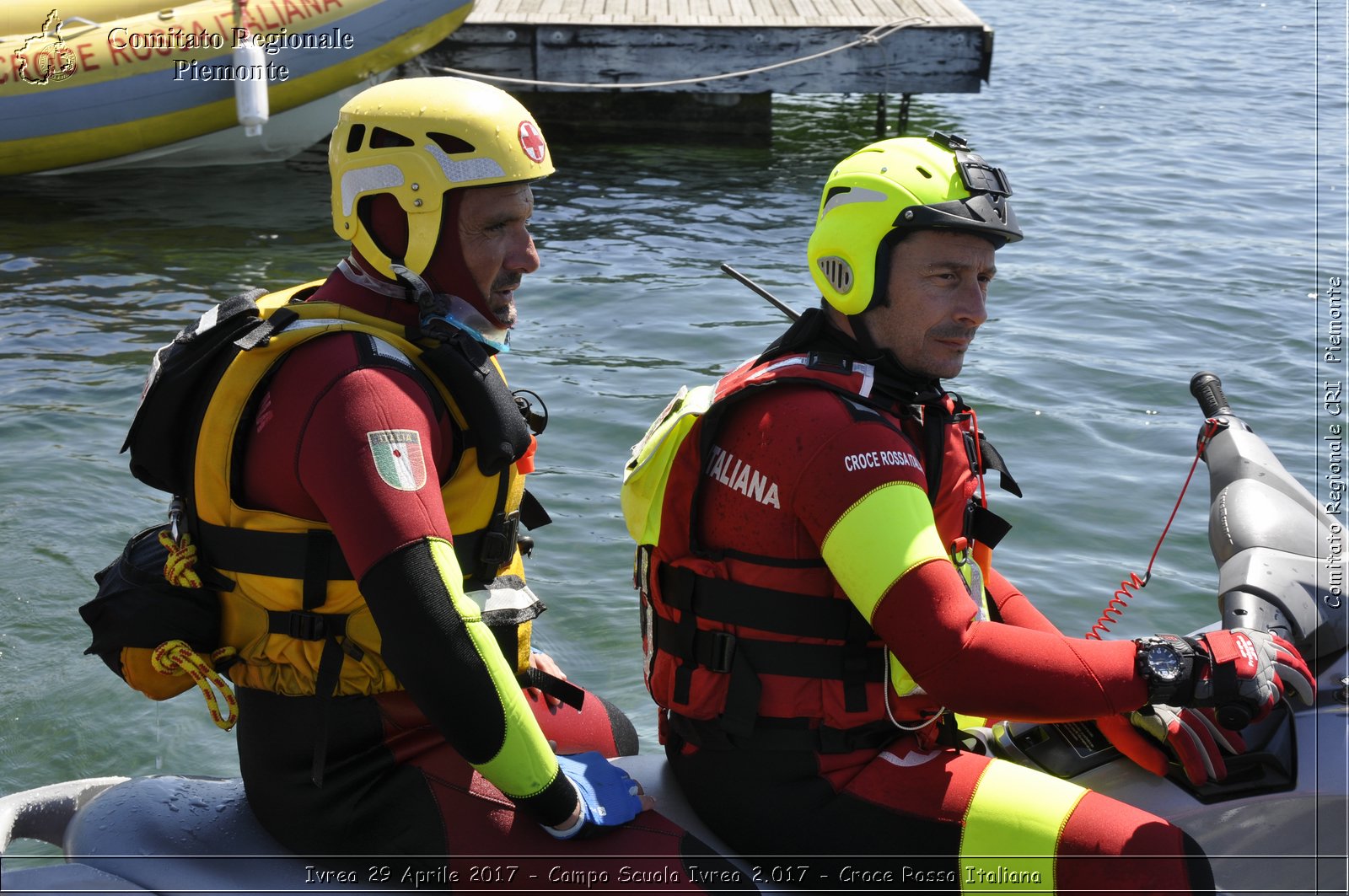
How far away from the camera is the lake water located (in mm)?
5445

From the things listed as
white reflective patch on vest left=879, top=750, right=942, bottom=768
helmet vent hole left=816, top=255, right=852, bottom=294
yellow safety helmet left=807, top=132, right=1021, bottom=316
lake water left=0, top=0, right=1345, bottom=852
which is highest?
yellow safety helmet left=807, top=132, right=1021, bottom=316

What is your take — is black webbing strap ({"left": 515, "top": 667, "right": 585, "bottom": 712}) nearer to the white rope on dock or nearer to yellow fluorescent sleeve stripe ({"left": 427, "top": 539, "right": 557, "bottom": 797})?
yellow fluorescent sleeve stripe ({"left": 427, "top": 539, "right": 557, "bottom": 797})

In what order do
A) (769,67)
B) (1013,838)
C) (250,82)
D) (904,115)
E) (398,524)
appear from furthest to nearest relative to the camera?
(904,115), (769,67), (250,82), (1013,838), (398,524)

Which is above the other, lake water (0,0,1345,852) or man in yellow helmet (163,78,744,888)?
man in yellow helmet (163,78,744,888)

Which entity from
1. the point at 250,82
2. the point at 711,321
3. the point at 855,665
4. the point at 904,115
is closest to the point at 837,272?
the point at 855,665

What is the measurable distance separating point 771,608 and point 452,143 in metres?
1.13

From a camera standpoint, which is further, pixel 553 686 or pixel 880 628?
pixel 553 686

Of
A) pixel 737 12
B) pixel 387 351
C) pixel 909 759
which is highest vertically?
pixel 737 12

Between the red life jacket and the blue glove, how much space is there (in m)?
0.17

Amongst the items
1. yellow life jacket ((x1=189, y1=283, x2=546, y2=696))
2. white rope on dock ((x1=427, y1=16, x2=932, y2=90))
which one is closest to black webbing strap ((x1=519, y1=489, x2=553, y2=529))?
yellow life jacket ((x1=189, y1=283, x2=546, y2=696))

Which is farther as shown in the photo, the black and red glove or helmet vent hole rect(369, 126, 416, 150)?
helmet vent hole rect(369, 126, 416, 150)

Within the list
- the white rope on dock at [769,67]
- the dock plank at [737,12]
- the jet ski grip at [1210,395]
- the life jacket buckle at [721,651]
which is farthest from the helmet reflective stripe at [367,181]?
the dock plank at [737,12]

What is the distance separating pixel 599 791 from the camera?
2615 millimetres

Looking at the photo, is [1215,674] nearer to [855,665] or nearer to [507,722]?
[855,665]
